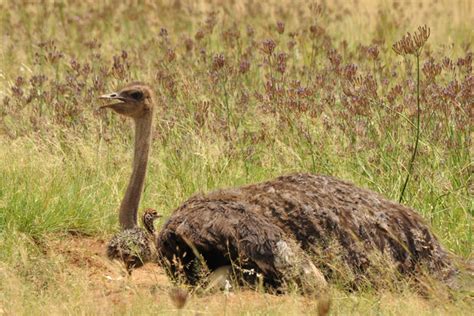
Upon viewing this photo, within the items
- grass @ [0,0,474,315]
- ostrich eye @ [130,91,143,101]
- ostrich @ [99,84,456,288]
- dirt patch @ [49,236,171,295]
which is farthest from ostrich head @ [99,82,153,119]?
ostrich @ [99,84,456,288]

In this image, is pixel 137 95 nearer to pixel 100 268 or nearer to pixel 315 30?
pixel 100 268

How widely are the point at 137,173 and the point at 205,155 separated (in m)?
1.28

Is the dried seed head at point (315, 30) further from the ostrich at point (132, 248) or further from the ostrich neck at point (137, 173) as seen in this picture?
the ostrich at point (132, 248)

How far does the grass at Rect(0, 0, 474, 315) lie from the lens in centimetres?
630

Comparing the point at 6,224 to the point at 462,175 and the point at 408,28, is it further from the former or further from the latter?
the point at 408,28

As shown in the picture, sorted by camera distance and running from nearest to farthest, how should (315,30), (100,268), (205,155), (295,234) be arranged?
(295,234), (100,268), (205,155), (315,30)

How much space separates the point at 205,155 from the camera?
29.6 feet

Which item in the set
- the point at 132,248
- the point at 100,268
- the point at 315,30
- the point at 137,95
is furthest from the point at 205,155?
the point at 132,248

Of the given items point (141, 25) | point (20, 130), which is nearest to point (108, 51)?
point (141, 25)

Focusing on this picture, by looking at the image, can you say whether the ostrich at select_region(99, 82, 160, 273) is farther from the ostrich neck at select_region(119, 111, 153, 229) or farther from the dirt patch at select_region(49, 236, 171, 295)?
the dirt patch at select_region(49, 236, 171, 295)

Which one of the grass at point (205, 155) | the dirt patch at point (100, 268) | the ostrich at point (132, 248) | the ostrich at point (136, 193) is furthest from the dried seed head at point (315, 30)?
the ostrich at point (132, 248)

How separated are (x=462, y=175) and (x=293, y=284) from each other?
8.05ft

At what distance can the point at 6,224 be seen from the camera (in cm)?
775

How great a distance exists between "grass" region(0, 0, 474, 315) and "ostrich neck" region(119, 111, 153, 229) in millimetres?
335
